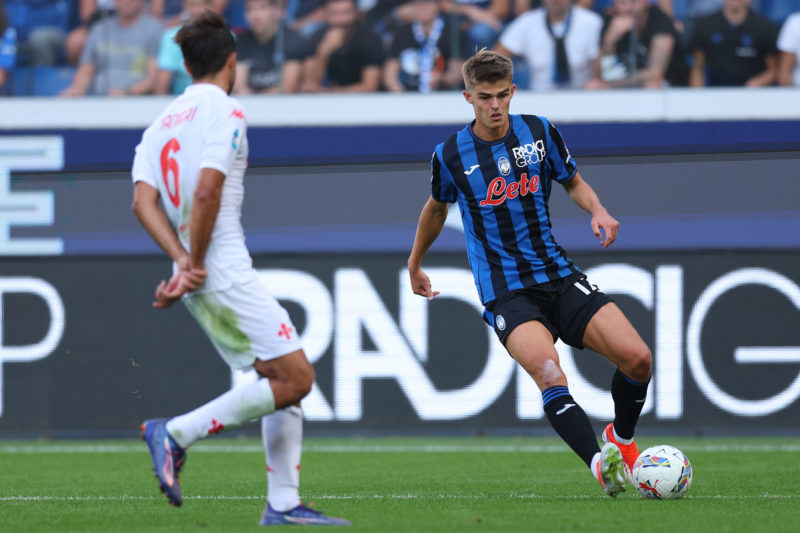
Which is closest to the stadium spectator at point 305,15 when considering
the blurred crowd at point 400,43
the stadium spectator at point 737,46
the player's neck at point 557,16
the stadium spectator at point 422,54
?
the blurred crowd at point 400,43

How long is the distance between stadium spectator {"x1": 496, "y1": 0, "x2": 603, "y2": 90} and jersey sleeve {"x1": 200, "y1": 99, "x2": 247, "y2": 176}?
859cm

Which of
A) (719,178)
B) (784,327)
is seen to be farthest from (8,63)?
(784,327)

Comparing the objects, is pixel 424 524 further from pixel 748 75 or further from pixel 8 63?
pixel 8 63

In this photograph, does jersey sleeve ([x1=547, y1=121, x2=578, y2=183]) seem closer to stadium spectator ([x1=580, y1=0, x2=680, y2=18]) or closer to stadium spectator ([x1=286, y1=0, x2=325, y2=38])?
stadium spectator ([x1=580, y1=0, x2=680, y2=18])

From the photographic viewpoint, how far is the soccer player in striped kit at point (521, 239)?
5.62 metres

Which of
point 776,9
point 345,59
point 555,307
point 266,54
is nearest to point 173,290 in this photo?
point 555,307

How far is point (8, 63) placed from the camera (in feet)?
43.2

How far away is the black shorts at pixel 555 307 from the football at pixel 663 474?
2.02ft

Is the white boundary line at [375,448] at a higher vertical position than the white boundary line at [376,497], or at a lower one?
lower

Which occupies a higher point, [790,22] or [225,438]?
[790,22]

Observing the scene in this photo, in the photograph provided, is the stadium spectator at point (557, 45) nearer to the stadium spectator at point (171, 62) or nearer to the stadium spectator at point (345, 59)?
the stadium spectator at point (345, 59)

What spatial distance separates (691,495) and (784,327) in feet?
14.5

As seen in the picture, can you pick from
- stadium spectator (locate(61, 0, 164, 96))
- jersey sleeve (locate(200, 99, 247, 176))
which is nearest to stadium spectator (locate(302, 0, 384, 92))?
stadium spectator (locate(61, 0, 164, 96))

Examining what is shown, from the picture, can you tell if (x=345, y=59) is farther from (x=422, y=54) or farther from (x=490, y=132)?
(x=490, y=132)
